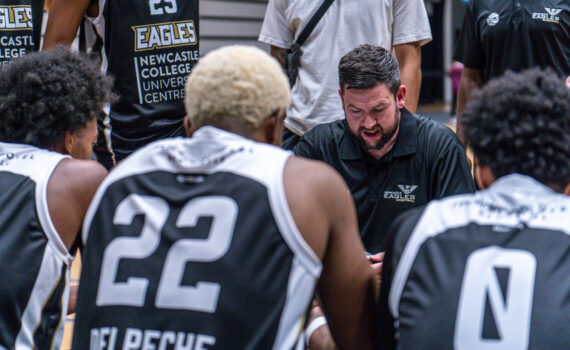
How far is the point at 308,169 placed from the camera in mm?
1760

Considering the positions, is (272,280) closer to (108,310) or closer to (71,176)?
(108,310)

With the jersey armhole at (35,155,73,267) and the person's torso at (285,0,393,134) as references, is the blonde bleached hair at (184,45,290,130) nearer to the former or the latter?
the jersey armhole at (35,155,73,267)

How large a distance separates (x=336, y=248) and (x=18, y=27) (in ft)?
8.36

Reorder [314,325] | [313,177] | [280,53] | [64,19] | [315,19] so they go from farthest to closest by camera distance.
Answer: [280,53] → [315,19] → [64,19] → [314,325] → [313,177]

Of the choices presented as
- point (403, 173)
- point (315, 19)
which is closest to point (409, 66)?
point (315, 19)

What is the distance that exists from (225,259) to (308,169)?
285 millimetres

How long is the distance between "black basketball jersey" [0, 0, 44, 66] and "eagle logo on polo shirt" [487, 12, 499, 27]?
2.27 meters

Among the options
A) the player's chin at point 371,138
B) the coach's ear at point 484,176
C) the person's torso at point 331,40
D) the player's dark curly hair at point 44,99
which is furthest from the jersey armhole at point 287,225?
the person's torso at point 331,40

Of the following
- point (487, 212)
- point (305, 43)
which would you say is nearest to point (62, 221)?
point (487, 212)

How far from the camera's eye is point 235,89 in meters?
1.79

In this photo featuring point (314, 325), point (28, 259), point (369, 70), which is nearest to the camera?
point (28, 259)

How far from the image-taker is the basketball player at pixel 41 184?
2045 mm

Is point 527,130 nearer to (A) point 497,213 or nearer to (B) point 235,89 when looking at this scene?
(A) point 497,213

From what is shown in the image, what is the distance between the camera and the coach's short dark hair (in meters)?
3.10
